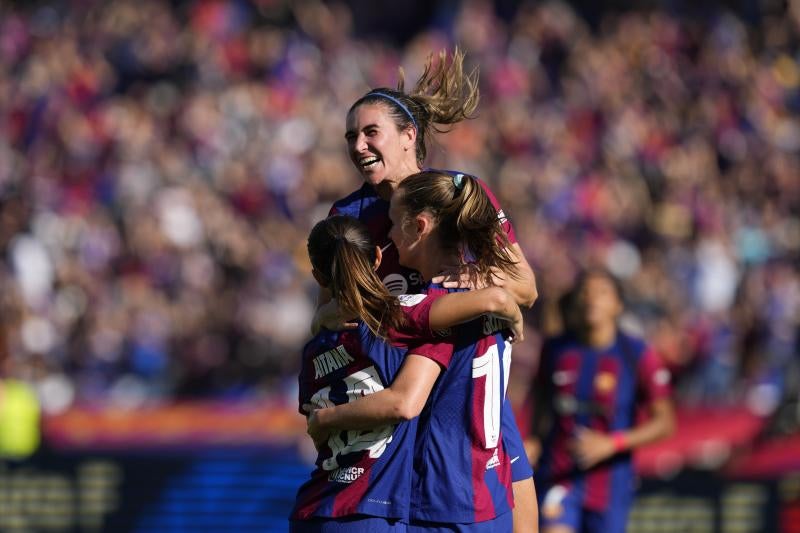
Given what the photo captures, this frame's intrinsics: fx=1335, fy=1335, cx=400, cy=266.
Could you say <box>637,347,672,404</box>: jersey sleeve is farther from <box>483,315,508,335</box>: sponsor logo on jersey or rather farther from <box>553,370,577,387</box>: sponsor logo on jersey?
<box>483,315,508,335</box>: sponsor logo on jersey

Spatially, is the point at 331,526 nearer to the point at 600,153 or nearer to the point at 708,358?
the point at 708,358

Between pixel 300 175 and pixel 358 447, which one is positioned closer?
pixel 358 447

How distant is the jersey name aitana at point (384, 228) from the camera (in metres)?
5.08

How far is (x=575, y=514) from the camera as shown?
7520mm

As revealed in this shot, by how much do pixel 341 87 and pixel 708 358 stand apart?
23.1 feet

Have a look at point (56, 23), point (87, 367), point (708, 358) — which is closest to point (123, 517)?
point (87, 367)

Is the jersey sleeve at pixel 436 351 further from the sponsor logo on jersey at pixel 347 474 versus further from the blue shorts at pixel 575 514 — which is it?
the blue shorts at pixel 575 514

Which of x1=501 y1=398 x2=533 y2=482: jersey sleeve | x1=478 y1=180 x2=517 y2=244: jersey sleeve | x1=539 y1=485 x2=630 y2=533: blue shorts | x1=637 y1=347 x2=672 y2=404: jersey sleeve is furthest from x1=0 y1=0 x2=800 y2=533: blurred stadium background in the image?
x1=478 y1=180 x2=517 y2=244: jersey sleeve

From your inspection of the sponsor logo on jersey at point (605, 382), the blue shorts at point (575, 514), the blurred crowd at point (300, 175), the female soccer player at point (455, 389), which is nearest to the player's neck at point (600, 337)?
the sponsor logo on jersey at point (605, 382)

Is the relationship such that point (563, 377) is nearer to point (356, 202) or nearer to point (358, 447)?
point (356, 202)

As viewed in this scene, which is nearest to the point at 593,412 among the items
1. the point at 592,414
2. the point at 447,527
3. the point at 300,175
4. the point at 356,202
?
the point at 592,414

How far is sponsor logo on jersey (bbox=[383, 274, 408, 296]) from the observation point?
5.08 m

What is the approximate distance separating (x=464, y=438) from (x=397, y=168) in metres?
1.20

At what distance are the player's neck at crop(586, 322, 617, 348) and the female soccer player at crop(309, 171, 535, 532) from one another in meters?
2.92
